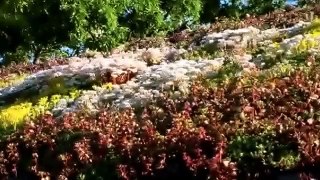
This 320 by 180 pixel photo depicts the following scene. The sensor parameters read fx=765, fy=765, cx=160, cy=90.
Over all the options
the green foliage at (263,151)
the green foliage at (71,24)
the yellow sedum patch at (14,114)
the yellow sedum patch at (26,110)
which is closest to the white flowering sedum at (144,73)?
the yellow sedum patch at (26,110)

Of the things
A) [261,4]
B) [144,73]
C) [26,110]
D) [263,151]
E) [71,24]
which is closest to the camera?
[263,151]

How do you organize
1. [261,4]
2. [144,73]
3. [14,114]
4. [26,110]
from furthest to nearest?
[261,4]
[144,73]
[26,110]
[14,114]

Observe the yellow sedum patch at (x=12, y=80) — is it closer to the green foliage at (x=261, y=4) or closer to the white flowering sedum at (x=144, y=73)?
the white flowering sedum at (x=144, y=73)

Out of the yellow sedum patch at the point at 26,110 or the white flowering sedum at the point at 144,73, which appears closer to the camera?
the white flowering sedum at the point at 144,73

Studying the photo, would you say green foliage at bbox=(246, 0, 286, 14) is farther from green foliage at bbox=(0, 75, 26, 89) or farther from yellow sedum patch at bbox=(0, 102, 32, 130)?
yellow sedum patch at bbox=(0, 102, 32, 130)

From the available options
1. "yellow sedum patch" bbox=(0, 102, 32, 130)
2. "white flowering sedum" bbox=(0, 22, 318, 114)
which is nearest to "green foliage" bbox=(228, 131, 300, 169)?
"white flowering sedum" bbox=(0, 22, 318, 114)

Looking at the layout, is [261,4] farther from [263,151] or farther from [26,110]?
[263,151]

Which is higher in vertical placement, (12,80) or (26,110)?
(26,110)

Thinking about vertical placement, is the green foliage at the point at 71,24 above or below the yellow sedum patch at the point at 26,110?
below

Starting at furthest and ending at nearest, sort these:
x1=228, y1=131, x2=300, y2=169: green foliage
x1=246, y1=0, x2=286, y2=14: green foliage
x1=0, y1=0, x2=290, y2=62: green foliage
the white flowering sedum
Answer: x1=246, y1=0, x2=286, y2=14: green foliage
x1=0, y1=0, x2=290, y2=62: green foliage
the white flowering sedum
x1=228, y1=131, x2=300, y2=169: green foliage

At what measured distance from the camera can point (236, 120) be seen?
9688mm

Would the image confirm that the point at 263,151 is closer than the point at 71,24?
Yes

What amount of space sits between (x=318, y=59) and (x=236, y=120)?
8.63 ft

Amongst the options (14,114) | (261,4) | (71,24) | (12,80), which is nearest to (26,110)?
(14,114)
